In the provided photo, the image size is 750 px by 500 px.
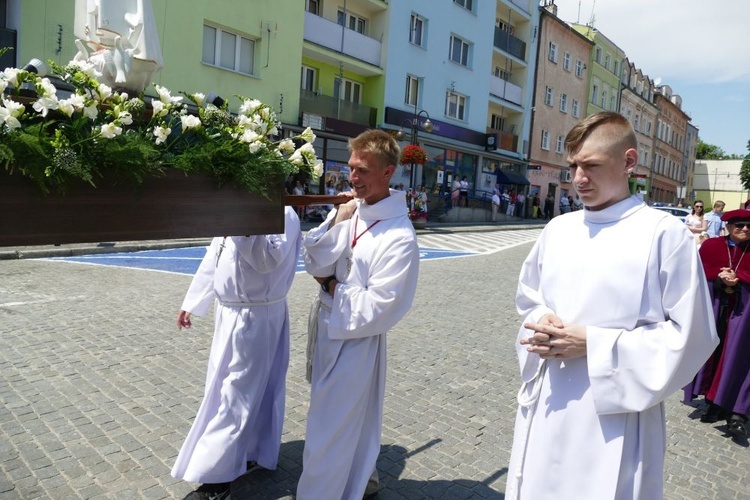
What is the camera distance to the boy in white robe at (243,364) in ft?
10.6

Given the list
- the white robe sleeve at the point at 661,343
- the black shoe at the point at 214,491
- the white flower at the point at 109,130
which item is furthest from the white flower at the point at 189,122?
the black shoe at the point at 214,491

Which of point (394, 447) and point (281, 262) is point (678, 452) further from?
point (281, 262)

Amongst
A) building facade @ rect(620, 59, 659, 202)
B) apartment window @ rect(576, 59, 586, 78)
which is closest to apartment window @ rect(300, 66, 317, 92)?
apartment window @ rect(576, 59, 586, 78)

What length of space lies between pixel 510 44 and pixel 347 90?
14.0 meters

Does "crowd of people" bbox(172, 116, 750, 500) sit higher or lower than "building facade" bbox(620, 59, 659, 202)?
lower

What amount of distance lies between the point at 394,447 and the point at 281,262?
174 centimetres

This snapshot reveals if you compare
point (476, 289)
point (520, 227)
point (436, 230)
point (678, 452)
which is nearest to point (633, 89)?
point (520, 227)

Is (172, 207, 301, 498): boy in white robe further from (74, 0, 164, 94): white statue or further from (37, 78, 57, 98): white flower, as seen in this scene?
(37, 78, 57, 98): white flower

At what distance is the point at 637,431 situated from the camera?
2.34 m

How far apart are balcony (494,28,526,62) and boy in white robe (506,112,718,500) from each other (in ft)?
110

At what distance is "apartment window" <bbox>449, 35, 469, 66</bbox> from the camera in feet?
99.2

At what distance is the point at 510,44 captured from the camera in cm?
3481

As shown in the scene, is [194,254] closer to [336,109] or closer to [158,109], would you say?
[158,109]

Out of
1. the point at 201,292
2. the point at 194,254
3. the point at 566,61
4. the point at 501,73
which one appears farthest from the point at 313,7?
the point at 566,61
